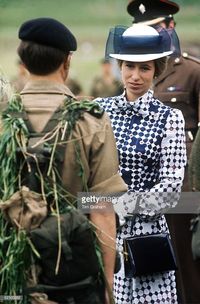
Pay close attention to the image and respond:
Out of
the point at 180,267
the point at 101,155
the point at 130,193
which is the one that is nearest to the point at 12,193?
the point at 101,155

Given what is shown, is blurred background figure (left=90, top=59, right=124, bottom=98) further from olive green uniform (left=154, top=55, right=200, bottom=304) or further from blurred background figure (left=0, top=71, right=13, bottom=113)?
blurred background figure (left=0, top=71, right=13, bottom=113)

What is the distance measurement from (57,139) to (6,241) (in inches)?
18.4

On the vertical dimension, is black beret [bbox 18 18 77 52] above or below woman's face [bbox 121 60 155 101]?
above

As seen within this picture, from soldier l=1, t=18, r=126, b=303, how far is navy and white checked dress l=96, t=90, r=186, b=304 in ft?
3.18

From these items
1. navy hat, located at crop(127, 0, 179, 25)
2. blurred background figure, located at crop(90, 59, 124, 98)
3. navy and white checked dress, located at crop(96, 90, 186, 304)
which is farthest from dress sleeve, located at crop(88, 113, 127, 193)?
blurred background figure, located at crop(90, 59, 124, 98)

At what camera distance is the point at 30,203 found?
448cm

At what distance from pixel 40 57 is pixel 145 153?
121cm

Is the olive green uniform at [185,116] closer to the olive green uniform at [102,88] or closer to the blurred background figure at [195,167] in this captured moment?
the blurred background figure at [195,167]

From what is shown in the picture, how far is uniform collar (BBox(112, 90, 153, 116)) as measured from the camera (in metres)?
5.78

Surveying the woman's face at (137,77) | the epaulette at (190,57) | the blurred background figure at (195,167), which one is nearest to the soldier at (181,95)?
the epaulette at (190,57)

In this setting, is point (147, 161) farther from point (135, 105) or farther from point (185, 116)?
point (185, 116)

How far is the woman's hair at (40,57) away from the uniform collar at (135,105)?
1.18 m

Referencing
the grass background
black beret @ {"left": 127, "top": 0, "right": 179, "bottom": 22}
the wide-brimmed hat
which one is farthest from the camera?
the grass background

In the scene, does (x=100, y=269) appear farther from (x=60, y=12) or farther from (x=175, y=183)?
(x=60, y=12)
